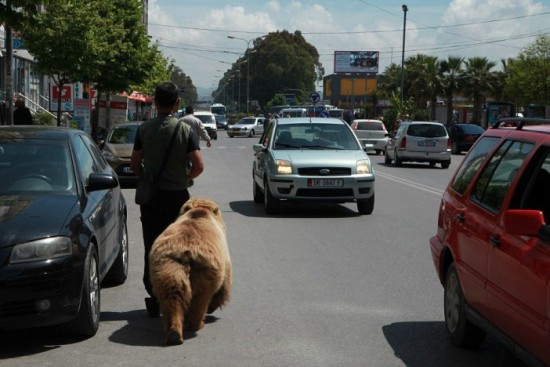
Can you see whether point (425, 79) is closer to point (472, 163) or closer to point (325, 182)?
point (325, 182)

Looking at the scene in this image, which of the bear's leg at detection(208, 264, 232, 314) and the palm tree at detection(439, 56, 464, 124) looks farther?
the palm tree at detection(439, 56, 464, 124)

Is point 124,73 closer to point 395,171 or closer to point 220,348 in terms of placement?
point 395,171

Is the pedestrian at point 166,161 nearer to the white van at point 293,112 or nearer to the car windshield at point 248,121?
the white van at point 293,112

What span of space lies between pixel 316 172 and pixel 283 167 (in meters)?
0.55

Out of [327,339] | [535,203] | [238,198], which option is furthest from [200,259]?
[238,198]

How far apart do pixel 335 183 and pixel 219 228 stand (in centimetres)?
802

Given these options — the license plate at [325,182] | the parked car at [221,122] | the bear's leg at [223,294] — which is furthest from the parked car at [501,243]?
the parked car at [221,122]

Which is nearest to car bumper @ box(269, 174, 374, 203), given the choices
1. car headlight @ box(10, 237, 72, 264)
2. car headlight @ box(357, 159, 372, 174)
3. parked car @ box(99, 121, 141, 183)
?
car headlight @ box(357, 159, 372, 174)

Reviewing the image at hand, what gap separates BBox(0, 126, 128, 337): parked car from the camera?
5.90 meters

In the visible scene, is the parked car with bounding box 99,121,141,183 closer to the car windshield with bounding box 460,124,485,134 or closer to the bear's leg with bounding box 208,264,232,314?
the bear's leg with bounding box 208,264,232,314

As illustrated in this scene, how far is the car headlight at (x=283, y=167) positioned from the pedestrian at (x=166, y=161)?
291 inches

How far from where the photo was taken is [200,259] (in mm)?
6309

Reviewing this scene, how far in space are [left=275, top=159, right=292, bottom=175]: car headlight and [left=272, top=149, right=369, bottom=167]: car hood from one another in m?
0.10

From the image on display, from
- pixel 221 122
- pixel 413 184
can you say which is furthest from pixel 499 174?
pixel 221 122
